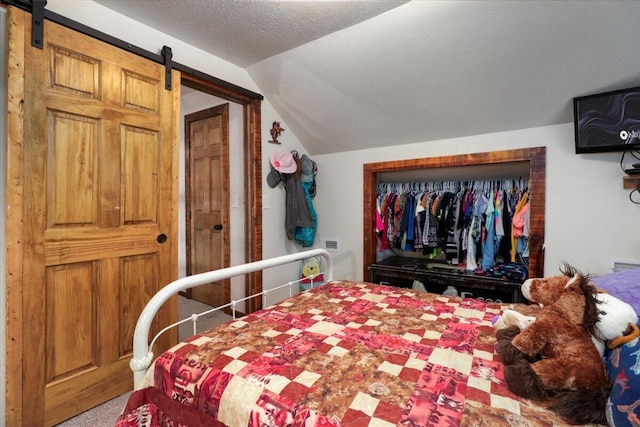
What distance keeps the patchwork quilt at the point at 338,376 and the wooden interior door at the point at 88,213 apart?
3.12 feet

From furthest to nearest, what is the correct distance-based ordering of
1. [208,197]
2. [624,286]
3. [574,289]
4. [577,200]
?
[208,197] < [577,200] < [624,286] < [574,289]

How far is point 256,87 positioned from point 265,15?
955 mm

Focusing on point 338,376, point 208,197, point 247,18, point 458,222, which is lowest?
point 338,376

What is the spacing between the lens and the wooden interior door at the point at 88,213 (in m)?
1.51

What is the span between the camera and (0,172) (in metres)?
1.48

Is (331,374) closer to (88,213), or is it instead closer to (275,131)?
(88,213)

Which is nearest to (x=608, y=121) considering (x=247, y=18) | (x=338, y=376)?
(x=338, y=376)

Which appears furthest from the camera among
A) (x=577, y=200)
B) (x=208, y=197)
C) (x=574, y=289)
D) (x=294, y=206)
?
(x=208, y=197)

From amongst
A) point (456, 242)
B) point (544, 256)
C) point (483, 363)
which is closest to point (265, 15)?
point (483, 363)

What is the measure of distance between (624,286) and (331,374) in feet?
3.78

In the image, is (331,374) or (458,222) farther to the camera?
(458,222)

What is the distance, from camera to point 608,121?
189cm

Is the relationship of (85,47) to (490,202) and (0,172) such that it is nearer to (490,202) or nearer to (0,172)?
(0,172)

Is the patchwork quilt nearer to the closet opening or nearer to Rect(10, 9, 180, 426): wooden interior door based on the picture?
Rect(10, 9, 180, 426): wooden interior door
